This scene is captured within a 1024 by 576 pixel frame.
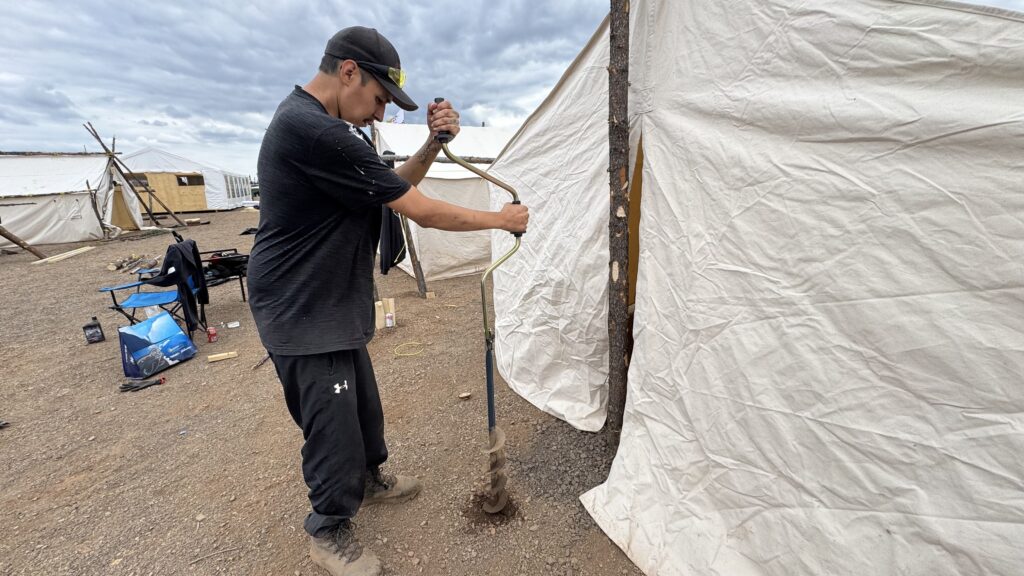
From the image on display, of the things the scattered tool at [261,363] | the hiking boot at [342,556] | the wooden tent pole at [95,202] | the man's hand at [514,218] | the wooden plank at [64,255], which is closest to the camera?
the man's hand at [514,218]

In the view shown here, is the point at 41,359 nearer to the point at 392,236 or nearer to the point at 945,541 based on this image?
the point at 392,236

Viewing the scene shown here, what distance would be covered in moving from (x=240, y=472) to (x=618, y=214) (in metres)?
2.92

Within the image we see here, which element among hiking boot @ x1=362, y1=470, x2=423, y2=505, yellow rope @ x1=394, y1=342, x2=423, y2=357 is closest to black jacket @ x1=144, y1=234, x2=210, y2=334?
yellow rope @ x1=394, y1=342, x2=423, y2=357

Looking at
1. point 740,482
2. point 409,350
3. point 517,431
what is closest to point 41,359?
point 409,350

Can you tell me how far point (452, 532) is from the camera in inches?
88.4

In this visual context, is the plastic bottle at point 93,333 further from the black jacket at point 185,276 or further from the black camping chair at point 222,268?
the black camping chair at point 222,268

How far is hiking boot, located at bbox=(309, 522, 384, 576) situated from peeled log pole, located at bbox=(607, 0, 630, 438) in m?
1.45

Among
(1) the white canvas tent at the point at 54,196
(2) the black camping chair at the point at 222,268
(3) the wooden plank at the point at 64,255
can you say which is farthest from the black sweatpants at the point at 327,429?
(1) the white canvas tent at the point at 54,196

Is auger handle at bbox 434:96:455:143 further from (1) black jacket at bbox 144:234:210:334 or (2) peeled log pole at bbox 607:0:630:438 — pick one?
(1) black jacket at bbox 144:234:210:334

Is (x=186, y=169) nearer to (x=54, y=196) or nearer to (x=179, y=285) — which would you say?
(x=54, y=196)

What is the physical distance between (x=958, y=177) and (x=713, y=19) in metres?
1.02

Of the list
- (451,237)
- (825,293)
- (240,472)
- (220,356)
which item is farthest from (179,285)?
(825,293)

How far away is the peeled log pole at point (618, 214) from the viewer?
2012 millimetres

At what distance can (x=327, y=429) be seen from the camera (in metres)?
1.85
